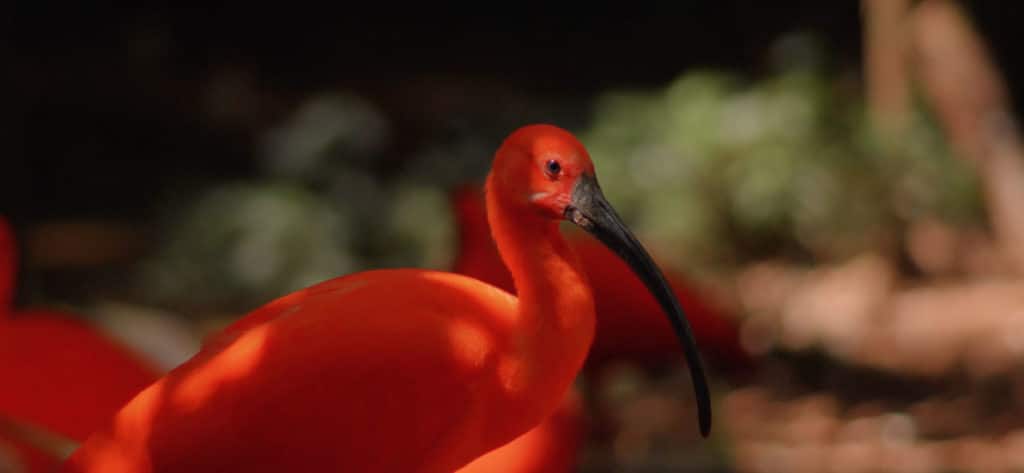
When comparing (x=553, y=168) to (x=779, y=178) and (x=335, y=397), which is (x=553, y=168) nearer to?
(x=335, y=397)

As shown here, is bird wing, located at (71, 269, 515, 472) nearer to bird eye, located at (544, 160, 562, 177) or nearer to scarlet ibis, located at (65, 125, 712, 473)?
scarlet ibis, located at (65, 125, 712, 473)

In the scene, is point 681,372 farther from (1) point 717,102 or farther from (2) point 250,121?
(2) point 250,121

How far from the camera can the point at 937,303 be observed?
7289 millimetres

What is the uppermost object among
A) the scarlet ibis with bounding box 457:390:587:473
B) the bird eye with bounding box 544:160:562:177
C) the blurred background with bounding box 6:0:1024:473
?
the blurred background with bounding box 6:0:1024:473

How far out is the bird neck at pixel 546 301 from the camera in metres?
2.40

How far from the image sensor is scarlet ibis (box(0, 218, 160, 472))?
3.40 m

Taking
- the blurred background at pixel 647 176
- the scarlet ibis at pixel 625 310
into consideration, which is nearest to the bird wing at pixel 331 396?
the scarlet ibis at pixel 625 310

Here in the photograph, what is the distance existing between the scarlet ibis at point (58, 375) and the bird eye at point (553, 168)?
54.1 inches

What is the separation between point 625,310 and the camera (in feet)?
18.0

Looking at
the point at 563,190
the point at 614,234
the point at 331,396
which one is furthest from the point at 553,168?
the point at 331,396

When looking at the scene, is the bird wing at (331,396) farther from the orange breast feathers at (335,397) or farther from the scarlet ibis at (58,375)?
the scarlet ibis at (58,375)

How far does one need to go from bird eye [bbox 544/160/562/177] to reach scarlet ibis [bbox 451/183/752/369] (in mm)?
2662

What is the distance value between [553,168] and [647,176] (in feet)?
19.1

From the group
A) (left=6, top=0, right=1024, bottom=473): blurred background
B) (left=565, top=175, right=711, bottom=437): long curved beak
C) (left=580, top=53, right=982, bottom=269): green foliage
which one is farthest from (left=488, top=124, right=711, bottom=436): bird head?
(left=580, top=53, right=982, bottom=269): green foliage
